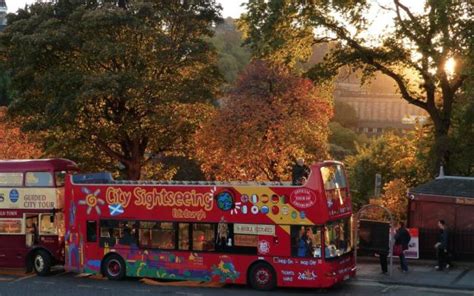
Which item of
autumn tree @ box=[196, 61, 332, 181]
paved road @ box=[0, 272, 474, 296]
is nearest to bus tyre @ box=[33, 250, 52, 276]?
paved road @ box=[0, 272, 474, 296]

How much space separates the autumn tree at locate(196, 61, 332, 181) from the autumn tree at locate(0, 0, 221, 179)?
335 cm

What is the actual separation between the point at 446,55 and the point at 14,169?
54.7 ft

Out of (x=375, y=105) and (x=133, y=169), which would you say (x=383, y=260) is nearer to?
(x=133, y=169)

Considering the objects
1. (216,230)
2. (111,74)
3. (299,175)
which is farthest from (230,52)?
(299,175)

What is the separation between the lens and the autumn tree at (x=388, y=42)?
86.1 feet

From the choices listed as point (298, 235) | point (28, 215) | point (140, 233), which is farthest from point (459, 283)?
point (28, 215)

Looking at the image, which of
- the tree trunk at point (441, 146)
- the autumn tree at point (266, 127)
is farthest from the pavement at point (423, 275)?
the tree trunk at point (441, 146)

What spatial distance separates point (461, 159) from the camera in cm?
3052

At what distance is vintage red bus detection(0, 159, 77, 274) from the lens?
23500 mm

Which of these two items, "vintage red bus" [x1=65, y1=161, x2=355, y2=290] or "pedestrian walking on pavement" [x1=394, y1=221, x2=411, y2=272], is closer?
"vintage red bus" [x1=65, y1=161, x2=355, y2=290]

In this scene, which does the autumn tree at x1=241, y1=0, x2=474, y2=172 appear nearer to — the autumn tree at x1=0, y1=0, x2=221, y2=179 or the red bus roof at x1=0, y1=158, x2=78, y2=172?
the autumn tree at x1=0, y1=0, x2=221, y2=179

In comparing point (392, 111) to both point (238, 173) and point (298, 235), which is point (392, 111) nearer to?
point (238, 173)

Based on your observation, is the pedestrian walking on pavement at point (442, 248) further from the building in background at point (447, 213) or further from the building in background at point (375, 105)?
Answer: the building in background at point (375, 105)

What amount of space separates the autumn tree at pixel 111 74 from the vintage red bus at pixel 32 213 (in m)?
6.56
